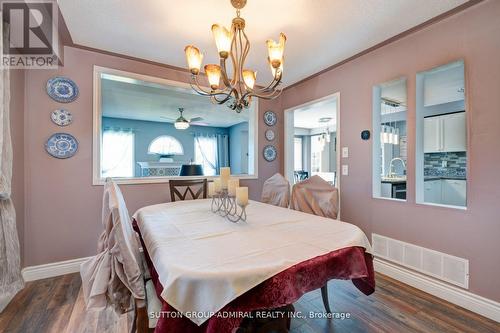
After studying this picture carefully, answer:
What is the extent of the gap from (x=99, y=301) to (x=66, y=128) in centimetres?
212

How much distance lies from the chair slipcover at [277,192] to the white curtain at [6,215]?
86.5 inches

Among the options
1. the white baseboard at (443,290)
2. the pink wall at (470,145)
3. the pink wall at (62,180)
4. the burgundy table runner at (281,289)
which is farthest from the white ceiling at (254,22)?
the white baseboard at (443,290)

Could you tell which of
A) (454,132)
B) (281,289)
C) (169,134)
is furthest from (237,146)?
(281,289)

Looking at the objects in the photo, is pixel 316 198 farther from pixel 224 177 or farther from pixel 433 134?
pixel 433 134

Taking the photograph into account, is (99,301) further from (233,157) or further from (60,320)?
(233,157)

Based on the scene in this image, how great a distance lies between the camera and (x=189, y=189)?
2.70 m

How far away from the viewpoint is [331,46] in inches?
96.7

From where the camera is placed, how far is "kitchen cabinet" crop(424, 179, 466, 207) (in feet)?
11.0

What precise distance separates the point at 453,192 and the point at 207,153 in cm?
638

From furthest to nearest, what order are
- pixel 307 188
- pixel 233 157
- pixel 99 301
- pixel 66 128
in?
pixel 233 157 < pixel 66 128 < pixel 307 188 < pixel 99 301

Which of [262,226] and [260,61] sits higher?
[260,61]

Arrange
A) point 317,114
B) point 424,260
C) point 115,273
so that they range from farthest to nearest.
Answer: point 317,114 → point 424,260 → point 115,273

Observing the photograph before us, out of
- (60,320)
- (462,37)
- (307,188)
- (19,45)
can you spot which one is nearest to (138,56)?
(19,45)

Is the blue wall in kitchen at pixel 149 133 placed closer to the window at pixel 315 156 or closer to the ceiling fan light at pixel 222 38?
the window at pixel 315 156
